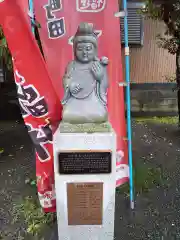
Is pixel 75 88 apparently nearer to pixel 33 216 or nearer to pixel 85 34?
pixel 85 34

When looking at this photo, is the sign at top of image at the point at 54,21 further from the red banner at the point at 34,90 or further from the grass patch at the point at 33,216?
the grass patch at the point at 33,216

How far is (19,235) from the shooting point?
12.4 feet

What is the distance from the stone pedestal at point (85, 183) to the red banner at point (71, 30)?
1.07 metres

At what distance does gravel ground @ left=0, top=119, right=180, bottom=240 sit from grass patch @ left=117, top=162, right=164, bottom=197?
0.09 metres

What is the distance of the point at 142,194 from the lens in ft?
15.4

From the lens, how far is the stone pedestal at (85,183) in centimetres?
295

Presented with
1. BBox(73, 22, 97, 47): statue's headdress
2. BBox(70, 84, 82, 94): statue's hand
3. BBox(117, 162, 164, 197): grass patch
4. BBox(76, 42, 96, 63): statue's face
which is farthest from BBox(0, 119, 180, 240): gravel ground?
BBox(73, 22, 97, 47): statue's headdress

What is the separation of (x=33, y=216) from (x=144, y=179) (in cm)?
211

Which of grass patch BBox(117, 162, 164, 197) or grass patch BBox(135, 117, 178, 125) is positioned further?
grass patch BBox(135, 117, 178, 125)

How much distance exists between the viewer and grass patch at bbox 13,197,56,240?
12.7 feet

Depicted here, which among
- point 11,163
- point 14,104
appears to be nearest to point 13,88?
point 14,104

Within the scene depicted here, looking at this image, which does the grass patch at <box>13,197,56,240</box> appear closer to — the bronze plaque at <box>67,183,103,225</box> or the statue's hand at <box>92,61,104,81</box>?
the bronze plaque at <box>67,183,103,225</box>

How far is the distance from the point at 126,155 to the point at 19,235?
1857 millimetres

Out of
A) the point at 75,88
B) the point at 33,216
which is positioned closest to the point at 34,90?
the point at 75,88
